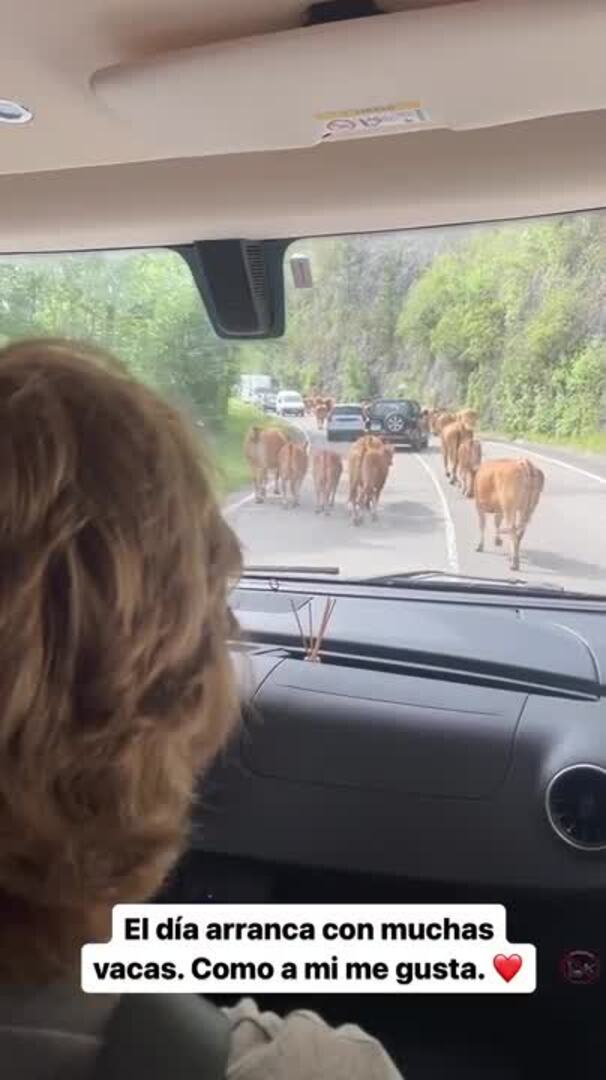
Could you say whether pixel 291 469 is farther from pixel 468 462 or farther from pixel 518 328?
pixel 518 328

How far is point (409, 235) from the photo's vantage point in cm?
202

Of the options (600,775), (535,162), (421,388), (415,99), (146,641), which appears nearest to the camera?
(146,641)

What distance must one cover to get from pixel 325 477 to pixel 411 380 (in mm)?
299

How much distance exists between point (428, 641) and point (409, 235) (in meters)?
0.82

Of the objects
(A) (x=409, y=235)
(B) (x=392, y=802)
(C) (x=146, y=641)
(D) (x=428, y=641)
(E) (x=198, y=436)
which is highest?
(A) (x=409, y=235)

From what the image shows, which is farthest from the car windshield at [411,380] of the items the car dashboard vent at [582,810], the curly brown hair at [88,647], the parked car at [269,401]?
the curly brown hair at [88,647]

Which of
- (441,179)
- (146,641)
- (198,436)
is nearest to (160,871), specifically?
(146,641)

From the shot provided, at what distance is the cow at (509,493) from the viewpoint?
87.6 inches

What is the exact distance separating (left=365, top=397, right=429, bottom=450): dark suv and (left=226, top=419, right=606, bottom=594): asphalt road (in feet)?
0.10

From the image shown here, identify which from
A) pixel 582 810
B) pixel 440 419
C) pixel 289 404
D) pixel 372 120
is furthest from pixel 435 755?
pixel 372 120

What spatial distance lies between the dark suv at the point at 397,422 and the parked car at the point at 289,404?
0.14m

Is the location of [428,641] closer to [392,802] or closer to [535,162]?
[392,802]

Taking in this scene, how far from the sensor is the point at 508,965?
1.33 m

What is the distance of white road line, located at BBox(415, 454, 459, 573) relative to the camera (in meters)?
2.29
